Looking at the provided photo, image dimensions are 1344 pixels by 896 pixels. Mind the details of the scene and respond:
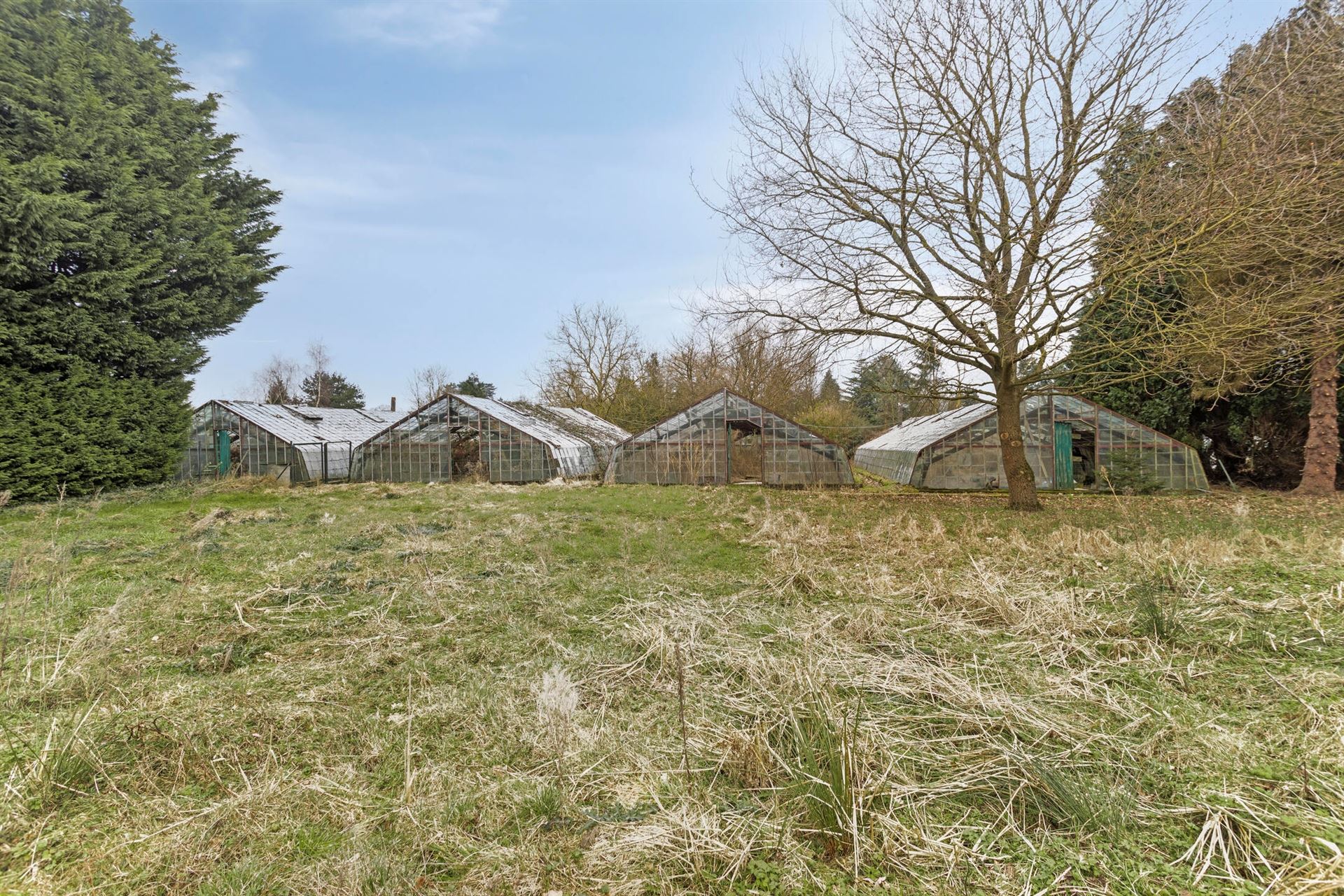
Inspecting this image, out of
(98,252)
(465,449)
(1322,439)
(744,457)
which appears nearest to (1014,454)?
(1322,439)

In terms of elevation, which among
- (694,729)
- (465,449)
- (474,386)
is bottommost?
(694,729)

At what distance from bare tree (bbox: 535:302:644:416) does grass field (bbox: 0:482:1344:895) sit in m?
31.1

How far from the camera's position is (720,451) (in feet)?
68.7

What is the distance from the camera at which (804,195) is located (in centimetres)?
1272

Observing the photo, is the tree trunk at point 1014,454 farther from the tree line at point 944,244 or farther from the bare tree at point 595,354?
the bare tree at point 595,354

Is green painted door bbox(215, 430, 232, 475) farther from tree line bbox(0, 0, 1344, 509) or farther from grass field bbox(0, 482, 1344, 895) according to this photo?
grass field bbox(0, 482, 1344, 895)

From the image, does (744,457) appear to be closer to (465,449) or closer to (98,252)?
(465,449)

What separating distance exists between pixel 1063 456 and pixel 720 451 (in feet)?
34.7

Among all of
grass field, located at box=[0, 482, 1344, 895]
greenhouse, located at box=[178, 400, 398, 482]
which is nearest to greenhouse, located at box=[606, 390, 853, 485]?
greenhouse, located at box=[178, 400, 398, 482]

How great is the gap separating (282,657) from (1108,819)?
187 inches

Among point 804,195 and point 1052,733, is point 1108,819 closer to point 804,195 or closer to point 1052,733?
point 1052,733

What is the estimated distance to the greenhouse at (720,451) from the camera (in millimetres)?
19750

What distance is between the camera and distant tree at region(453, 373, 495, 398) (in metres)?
52.2

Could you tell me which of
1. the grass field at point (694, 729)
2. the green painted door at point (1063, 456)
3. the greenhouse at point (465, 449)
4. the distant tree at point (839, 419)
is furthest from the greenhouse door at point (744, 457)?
the grass field at point (694, 729)
